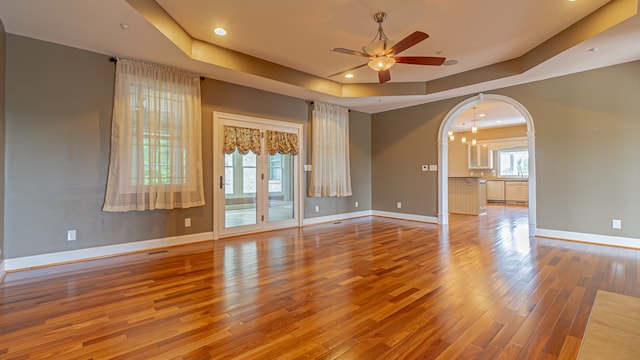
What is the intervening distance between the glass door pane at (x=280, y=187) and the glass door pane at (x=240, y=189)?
35 centimetres

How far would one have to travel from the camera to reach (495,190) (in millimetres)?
11367

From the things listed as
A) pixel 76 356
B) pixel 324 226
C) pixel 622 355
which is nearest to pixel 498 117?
pixel 324 226

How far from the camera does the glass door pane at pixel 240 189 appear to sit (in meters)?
5.32

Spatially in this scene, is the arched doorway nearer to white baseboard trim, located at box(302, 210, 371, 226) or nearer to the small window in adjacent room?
white baseboard trim, located at box(302, 210, 371, 226)

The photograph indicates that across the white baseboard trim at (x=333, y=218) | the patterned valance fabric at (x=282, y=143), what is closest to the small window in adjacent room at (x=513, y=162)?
the white baseboard trim at (x=333, y=218)

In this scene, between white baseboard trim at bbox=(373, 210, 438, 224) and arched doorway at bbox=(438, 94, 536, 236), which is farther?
white baseboard trim at bbox=(373, 210, 438, 224)

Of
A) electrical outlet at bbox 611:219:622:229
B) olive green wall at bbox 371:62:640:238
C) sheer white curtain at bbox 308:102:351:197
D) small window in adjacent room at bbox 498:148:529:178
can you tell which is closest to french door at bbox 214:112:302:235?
sheer white curtain at bbox 308:102:351:197

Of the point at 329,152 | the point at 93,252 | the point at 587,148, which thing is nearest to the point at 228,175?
the point at 93,252

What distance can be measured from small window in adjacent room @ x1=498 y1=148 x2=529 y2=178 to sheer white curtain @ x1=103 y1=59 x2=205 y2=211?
37.2ft

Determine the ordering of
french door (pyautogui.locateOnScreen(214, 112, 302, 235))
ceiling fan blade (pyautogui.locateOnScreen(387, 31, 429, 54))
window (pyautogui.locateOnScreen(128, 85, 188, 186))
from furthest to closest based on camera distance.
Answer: french door (pyautogui.locateOnScreen(214, 112, 302, 235)) < window (pyautogui.locateOnScreen(128, 85, 188, 186)) < ceiling fan blade (pyautogui.locateOnScreen(387, 31, 429, 54))

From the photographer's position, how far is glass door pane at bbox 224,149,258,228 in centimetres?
532

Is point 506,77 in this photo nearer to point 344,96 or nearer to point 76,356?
point 344,96

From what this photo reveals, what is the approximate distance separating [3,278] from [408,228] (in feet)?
19.7

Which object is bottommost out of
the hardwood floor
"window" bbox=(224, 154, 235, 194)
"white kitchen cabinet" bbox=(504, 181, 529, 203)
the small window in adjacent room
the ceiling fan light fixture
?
the hardwood floor
